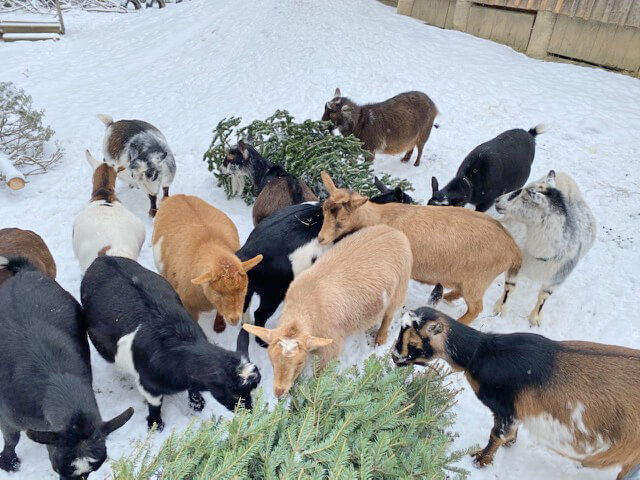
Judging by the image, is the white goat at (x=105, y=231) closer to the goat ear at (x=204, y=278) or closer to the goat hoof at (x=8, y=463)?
the goat ear at (x=204, y=278)

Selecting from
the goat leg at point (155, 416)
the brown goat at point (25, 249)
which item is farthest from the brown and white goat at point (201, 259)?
the brown goat at point (25, 249)

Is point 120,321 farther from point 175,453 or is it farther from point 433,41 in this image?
point 433,41

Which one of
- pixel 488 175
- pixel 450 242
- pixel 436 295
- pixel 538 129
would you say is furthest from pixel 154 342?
pixel 538 129

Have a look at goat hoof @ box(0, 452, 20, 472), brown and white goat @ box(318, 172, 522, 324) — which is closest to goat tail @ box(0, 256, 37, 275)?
goat hoof @ box(0, 452, 20, 472)

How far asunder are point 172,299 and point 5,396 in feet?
4.51

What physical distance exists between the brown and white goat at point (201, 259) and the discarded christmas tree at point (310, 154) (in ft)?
6.05

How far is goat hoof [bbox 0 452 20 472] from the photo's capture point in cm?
329

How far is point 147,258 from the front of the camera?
5559 mm

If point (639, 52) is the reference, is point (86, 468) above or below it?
below

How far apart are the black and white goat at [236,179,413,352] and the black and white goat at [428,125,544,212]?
7.24 feet

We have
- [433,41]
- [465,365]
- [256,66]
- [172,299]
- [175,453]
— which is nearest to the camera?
[175,453]

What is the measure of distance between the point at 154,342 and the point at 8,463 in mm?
1381

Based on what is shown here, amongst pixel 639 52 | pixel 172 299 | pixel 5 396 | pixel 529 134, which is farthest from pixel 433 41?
pixel 5 396

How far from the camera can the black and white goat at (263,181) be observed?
5.75 m
